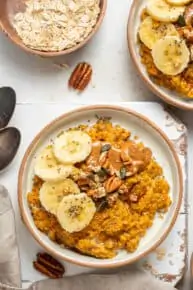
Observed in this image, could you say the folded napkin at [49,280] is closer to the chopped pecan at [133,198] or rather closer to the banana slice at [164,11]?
the chopped pecan at [133,198]

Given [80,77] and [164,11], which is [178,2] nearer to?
[164,11]

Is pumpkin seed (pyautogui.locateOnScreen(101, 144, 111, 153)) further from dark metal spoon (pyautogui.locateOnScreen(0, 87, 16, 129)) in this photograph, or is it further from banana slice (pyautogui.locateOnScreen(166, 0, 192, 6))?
banana slice (pyautogui.locateOnScreen(166, 0, 192, 6))

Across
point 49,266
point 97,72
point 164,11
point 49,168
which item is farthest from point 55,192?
point 164,11

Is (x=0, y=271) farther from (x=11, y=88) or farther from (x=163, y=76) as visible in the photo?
(x=163, y=76)

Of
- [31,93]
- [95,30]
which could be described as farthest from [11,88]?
[95,30]

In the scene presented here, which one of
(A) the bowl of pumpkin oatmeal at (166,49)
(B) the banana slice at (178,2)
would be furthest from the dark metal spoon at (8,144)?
(B) the banana slice at (178,2)

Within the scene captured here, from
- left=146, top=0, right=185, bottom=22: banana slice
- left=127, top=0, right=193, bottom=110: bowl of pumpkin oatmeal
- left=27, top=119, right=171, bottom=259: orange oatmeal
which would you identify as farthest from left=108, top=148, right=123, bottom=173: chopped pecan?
left=146, top=0, right=185, bottom=22: banana slice
